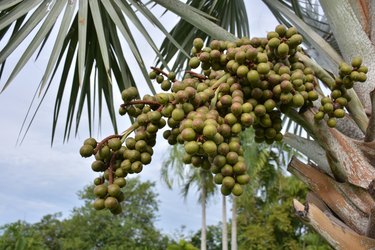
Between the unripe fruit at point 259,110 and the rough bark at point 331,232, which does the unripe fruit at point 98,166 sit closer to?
the unripe fruit at point 259,110

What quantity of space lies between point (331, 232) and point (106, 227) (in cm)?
2684

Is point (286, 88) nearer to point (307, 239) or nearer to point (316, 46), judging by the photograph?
point (316, 46)

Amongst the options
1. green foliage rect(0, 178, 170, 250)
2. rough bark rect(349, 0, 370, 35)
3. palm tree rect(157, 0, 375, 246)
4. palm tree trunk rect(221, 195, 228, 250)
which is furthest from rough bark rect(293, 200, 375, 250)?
green foliage rect(0, 178, 170, 250)

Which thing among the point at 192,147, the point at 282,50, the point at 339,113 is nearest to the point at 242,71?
the point at 282,50

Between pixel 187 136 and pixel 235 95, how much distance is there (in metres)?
0.22

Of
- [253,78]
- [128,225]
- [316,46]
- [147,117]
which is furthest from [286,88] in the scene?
[128,225]

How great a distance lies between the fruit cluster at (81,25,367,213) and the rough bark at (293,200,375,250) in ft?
1.00

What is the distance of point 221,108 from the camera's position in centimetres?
127

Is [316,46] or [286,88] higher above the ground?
[316,46]

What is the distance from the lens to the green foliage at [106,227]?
2664 centimetres

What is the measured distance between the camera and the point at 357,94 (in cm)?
200

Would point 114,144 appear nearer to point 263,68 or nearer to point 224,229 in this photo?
point 263,68

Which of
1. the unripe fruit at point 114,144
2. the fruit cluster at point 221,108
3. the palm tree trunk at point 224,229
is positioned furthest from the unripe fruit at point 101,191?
the palm tree trunk at point 224,229

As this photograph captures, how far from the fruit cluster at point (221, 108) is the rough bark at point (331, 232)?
0.31m
